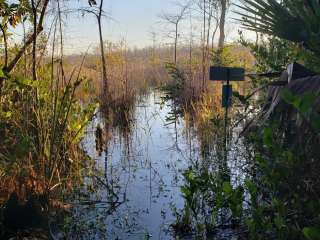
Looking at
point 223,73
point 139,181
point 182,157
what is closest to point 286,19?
point 223,73

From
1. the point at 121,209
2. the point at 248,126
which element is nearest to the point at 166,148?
the point at 121,209

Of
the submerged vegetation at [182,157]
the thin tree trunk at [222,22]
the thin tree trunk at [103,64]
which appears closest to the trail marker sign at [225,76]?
the submerged vegetation at [182,157]

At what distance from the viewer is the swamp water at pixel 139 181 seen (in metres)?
3.36

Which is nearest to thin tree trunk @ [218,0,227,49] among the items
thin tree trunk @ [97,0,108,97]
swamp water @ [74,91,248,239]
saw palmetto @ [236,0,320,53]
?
thin tree trunk @ [97,0,108,97]

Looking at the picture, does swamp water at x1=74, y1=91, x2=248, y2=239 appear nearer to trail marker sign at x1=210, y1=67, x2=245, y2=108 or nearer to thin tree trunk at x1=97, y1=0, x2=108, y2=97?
trail marker sign at x1=210, y1=67, x2=245, y2=108

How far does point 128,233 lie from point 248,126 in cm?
132

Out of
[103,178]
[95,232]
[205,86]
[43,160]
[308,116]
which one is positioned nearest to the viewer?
[308,116]

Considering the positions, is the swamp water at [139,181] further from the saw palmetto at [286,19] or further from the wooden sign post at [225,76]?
the saw palmetto at [286,19]

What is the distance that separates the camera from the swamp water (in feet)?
11.0

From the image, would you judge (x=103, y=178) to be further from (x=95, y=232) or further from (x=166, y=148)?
(x=166, y=148)

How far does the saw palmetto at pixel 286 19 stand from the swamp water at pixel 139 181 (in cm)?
163

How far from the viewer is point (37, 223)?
316cm

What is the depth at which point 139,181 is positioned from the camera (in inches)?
180

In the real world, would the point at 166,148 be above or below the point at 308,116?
below
